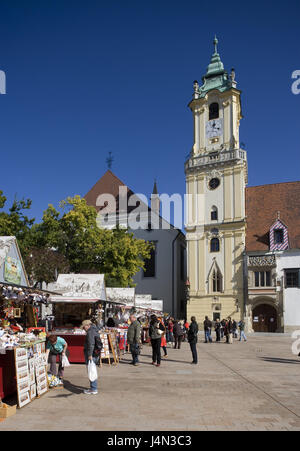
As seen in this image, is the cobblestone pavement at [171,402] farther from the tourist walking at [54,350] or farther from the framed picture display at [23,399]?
the tourist walking at [54,350]

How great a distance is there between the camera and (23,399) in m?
8.09

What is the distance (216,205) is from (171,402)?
37316 millimetres

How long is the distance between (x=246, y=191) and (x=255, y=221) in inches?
175

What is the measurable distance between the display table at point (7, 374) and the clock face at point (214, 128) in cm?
4055

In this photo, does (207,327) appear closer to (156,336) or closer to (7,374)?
(156,336)

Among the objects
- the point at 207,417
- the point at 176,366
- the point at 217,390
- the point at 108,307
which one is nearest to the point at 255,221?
the point at 108,307

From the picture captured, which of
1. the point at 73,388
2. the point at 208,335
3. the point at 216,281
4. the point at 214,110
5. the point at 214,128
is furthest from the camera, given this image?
the point at 214,110

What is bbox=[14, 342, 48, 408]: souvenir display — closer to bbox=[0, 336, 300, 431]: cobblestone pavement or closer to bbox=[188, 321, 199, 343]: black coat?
bbox=[0, 336, 300, 431]: cobblestone pavement

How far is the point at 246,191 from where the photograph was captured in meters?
47.4

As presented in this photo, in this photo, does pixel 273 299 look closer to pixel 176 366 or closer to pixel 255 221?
pixel 255 221

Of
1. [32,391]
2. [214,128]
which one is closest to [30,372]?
[32,391]

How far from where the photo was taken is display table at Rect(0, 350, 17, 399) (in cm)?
854

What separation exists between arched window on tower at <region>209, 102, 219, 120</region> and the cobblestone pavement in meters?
37.2

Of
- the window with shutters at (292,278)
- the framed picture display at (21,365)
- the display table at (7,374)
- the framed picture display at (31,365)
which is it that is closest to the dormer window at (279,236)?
the window with shutters at (292,278)
